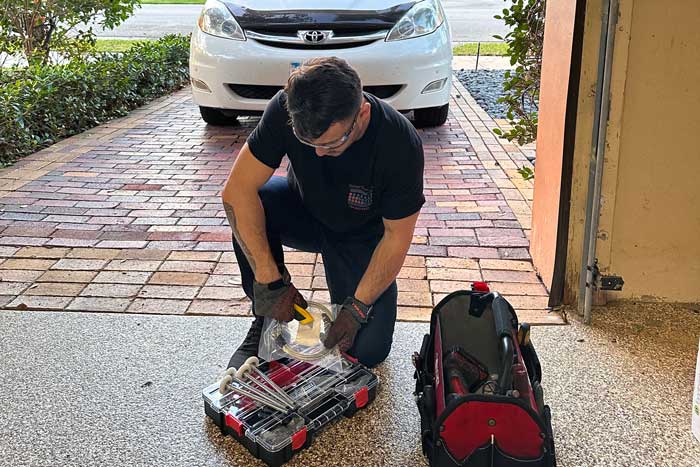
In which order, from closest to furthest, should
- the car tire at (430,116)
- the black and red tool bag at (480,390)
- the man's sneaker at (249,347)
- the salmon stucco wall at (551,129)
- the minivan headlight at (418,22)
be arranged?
the black and red tool bag at (480,390)
the man's sneaker at (249,347)
the salmon stucco wall at (551,129)
the minivan headlight at (418,22)
the car tire at (430,116)

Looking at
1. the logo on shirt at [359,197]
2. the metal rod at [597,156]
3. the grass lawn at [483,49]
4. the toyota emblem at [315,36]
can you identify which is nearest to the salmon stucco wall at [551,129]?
the metal rod at [597,156]

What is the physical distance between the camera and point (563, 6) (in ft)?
9.64

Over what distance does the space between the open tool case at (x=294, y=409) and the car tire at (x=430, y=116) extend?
3.96 meters

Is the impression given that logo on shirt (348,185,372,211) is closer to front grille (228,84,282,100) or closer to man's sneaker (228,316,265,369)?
man's sneaker (228,316,265,369)

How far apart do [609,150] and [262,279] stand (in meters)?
1.47

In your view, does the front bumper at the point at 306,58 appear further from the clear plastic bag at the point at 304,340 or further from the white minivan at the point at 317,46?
the clear plastic bag at the point at 304,340

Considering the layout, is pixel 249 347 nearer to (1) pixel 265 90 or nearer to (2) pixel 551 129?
(2) pixel 551 129

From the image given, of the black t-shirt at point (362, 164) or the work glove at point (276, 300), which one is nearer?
the black t-shirt at point (362, 164)

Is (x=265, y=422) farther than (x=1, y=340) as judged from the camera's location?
No

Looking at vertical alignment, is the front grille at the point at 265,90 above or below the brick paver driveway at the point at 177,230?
above

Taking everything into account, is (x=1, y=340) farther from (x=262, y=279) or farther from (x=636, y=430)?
(x=636, y=430)

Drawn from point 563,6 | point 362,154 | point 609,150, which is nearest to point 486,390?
point 362,154

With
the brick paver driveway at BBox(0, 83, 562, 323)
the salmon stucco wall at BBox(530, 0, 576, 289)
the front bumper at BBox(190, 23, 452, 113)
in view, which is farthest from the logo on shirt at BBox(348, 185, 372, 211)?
the front bumper at BBox(190, 23, 452, 113)

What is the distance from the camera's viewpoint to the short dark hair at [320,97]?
6.55ft
